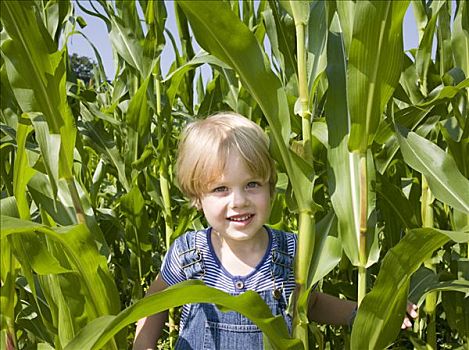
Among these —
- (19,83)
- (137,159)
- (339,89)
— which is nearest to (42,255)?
(19,83)

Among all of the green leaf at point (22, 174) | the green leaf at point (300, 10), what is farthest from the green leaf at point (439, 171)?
the green leaf at point (22, 174)

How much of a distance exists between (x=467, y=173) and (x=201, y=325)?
72 centimetres

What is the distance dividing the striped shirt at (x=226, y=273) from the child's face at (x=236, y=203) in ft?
0.36

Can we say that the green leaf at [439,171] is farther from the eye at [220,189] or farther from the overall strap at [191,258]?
the overall strap at [191,258]

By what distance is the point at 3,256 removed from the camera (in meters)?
1.08

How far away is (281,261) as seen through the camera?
132cm

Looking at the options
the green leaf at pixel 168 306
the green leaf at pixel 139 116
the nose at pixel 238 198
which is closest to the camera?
the green leaf at pixel 168 306

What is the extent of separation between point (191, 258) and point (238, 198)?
226 mm

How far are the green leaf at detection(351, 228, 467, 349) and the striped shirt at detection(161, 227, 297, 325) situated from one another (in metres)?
0.28

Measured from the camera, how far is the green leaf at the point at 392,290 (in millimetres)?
948

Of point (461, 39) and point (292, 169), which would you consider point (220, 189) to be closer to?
point (292, 169)

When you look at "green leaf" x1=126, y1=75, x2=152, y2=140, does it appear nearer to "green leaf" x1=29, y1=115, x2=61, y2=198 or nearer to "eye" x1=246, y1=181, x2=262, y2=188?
"eye" x1=246, y1=181, x2=262, y2=188

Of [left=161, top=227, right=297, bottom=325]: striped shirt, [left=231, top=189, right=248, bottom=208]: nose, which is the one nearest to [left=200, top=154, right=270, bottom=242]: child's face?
[left=231, top=189, right=248, bottom=208]: nose

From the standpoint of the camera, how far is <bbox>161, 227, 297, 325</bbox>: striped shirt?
4.24 feet
